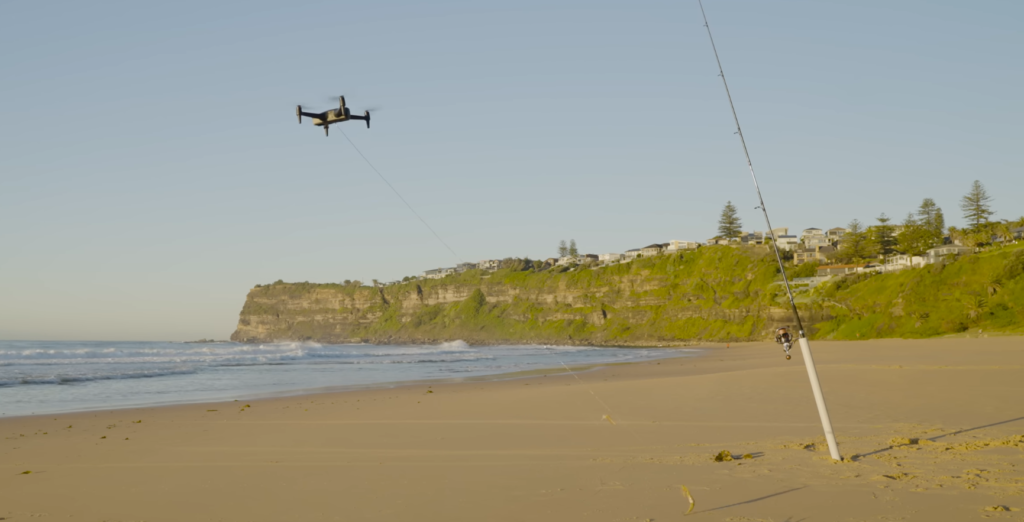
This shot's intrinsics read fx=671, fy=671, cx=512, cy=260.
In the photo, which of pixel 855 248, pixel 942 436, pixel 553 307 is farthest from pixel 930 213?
pixel 942 436

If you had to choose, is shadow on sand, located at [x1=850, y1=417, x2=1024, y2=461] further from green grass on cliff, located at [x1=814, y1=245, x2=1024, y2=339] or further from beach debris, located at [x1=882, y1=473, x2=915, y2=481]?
green grass on cliff, located at [x1=814, y1=245, x2=1024, y2=339]

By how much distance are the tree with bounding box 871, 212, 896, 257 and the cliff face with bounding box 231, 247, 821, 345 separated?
15249 millimetres

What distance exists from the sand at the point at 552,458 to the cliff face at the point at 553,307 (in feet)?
177

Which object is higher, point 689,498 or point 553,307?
point 689,498

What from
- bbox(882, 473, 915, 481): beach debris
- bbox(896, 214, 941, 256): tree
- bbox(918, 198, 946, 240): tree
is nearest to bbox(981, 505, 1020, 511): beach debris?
bbox(882, 473, 915, 481): beach debris

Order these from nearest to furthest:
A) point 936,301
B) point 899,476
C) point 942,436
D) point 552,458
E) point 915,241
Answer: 1. point 899,476
2. point 552,458
3. point 942,436
4. point 936,301
5. point 915,241

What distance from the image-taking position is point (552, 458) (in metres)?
9.11

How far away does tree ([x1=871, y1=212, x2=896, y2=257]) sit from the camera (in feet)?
296

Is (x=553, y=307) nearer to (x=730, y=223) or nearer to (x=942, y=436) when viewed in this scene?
(x=730, y=223)

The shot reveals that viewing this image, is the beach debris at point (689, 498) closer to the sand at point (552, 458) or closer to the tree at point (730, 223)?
the sand at point (552, 458)

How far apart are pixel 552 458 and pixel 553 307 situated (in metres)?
117

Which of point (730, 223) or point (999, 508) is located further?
point (730, 223)

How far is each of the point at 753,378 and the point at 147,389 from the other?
2058 centimetres

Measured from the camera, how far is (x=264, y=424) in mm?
13828
